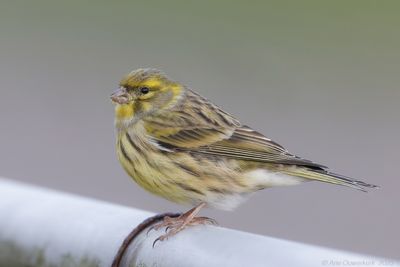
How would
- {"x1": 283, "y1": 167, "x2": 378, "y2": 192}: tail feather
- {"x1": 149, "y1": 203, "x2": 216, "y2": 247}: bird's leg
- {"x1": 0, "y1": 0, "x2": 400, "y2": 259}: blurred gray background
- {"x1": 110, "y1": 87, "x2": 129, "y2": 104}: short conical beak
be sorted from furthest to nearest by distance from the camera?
{"x1": 0, "y1": 0, "x2": 400, "y2": 259}: blurred gray background, {"x1": 110, "y1": 87, "x2": 129, "y2": 104}: short conical beak, {"x1": 283, "y1": 167, "x2": 378, "y2": 192}: tail feather, {"x1": 149, "y1": 203, "x2": 216, "y2": 247}: bird's leg

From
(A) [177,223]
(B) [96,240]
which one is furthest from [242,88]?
(B) [96,240]

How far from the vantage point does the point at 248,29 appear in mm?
11750

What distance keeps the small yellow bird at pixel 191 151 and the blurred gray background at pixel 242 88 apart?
2.41m

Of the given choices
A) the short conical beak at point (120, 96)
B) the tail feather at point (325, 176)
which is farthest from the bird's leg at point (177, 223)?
the short conical beak at point (120, 96)

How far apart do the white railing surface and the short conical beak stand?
5.33ft

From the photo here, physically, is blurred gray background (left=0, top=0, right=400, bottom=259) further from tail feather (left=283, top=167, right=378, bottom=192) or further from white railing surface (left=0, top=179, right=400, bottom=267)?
white railing surface (left=0, top=179, right=400, bottom=267)

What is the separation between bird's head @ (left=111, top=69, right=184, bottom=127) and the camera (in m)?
A: 5.36

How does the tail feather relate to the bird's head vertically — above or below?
below

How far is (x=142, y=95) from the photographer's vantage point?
545 centimetres

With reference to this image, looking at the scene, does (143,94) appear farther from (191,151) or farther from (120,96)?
(191,151)

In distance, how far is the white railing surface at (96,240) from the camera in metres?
3.09

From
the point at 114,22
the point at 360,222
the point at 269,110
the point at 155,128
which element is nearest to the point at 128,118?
the point at 155,128

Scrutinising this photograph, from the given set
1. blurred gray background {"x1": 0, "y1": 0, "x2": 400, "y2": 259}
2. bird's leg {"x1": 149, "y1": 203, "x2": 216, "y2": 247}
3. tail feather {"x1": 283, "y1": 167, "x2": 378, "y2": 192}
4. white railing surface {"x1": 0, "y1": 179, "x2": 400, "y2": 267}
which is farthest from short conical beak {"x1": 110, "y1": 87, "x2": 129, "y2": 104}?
blurred gray background {"x1": 0, "y1": 0, "x2": 400, "y2": 259}

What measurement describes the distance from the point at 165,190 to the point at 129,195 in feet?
13.0
